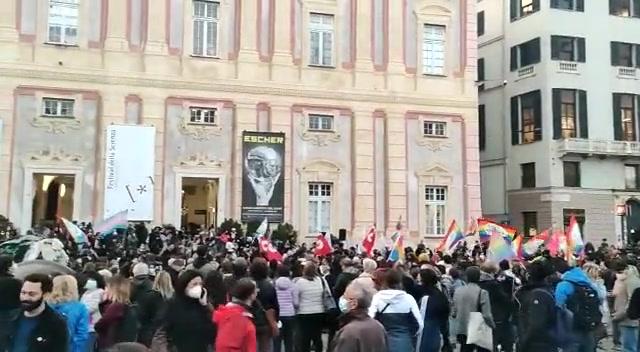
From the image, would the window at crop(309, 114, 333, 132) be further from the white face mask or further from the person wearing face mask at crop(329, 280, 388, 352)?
the person wearing face mask at crop(329, 280, 388, 352)

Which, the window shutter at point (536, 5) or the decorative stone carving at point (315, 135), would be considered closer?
the decorative stone carving at point (315, 135)

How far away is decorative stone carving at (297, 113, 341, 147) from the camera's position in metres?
29.7

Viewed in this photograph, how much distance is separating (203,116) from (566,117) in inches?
740

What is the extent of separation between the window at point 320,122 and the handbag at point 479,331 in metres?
19.9

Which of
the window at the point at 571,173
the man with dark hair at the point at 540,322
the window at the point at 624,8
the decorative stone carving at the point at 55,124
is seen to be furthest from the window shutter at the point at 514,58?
the man with dark hair at the point at 540,322

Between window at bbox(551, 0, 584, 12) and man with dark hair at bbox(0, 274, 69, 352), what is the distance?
35984 millimetres

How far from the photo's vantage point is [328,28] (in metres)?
30.8

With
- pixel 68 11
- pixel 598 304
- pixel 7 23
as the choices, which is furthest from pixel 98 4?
pixel 598 304

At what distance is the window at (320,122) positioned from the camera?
30031 mm

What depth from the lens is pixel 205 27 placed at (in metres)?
29.1

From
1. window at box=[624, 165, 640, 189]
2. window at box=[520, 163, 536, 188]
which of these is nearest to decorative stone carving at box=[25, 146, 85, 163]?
window at box=[520, 163, 536, 188]

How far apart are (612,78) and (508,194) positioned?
7.83 meters

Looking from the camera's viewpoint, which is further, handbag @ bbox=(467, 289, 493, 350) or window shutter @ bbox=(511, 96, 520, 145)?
window shutter @ bbox=(511, 96, 520, 145)

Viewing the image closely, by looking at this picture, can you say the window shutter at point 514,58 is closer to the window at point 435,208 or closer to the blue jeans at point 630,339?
the window at point 435,208
